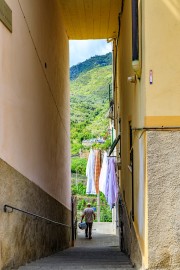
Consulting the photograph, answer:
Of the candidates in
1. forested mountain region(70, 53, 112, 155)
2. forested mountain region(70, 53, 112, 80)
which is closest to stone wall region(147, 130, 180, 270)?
forested mountain region(70, 53, 112, 155)

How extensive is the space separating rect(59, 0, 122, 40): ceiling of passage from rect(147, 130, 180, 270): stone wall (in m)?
7.47

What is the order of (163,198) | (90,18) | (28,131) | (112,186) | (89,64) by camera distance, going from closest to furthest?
(163,198) < (28,131) < (90,18) < (112,186) < (89,64)

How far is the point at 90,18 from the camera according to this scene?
14.3 m

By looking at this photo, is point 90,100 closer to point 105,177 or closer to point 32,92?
point 105,177

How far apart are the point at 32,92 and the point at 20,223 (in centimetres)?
263

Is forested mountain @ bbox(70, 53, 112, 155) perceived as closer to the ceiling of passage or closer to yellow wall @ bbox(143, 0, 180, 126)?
the ceiling of passage

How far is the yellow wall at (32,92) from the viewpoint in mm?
6609

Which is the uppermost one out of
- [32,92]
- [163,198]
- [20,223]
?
[32,92]

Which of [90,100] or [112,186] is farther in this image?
[90,100]

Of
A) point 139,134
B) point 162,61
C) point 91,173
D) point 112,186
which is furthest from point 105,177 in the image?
point 162,61

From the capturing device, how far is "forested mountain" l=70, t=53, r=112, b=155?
41691mm

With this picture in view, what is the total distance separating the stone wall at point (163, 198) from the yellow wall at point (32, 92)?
1949 mm

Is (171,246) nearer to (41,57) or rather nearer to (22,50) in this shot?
(22,50)

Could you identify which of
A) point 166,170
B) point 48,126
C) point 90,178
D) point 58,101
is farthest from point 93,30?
point 166,170
